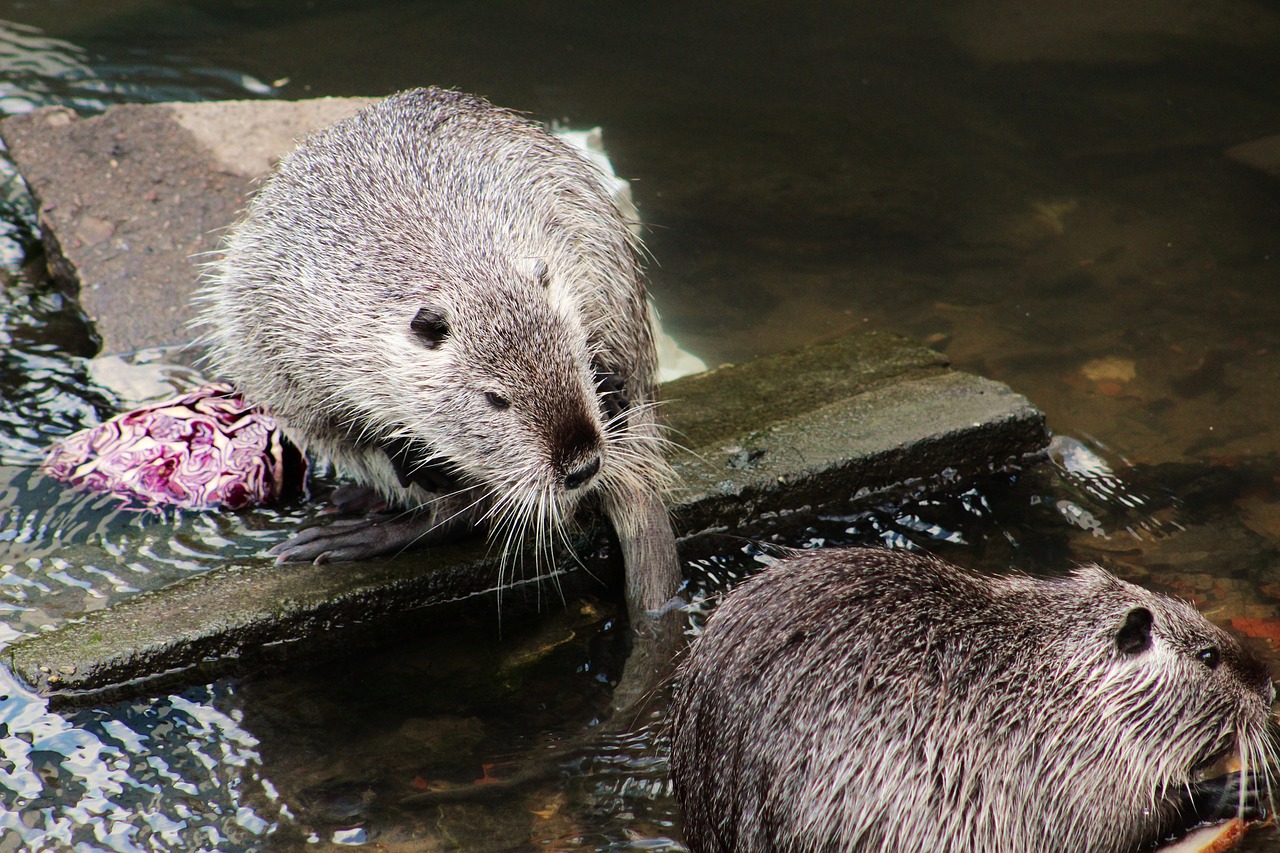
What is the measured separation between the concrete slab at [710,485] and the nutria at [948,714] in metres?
1.01

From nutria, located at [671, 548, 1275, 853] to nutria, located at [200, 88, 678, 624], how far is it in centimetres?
73

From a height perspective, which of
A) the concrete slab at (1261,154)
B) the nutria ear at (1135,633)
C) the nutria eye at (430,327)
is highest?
the nutria eye at (430,327)

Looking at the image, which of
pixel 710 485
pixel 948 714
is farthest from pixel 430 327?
pixel 948 714

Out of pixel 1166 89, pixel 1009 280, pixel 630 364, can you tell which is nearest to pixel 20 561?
pixel 630 364

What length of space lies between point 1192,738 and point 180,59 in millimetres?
6599

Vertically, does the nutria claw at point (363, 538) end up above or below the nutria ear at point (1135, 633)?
below

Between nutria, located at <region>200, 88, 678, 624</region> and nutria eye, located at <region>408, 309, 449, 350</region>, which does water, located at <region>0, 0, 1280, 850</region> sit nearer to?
nutria, located at <region>200, 88, 678, 624</region>

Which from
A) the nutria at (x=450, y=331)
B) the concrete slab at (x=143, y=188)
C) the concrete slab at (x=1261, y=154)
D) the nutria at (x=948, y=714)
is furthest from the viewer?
the concrete slab at (x=1261, y=154)

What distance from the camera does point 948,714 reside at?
247 centimetres

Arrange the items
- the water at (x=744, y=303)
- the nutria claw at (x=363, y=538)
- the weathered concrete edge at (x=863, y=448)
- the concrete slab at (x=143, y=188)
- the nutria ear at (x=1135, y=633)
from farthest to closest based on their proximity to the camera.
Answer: the concrete slab at (x=143, y=188) < the weathered concrete edge at (x=863, y=448) < the nutria claw at (x=363, y=538) < the water at (x=744, y=303) < the nutria ear at (x=1135, y=633)

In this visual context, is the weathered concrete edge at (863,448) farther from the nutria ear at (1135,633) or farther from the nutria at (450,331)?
the nutria ear at (1135,633)

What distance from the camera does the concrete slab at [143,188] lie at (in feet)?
15.4

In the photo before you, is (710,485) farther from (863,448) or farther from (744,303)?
(744,303)

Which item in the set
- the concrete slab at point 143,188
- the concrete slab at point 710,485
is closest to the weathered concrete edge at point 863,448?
the concrete slab at point 710,485
